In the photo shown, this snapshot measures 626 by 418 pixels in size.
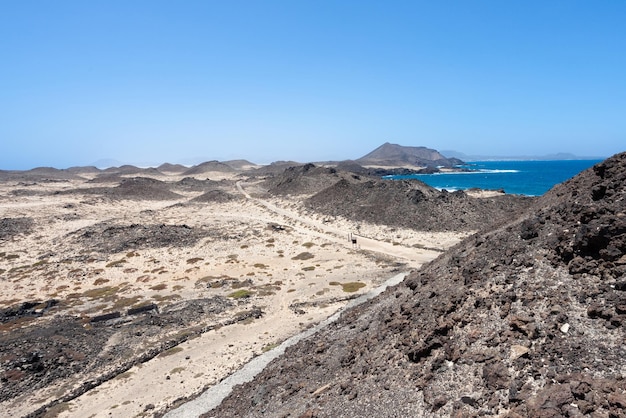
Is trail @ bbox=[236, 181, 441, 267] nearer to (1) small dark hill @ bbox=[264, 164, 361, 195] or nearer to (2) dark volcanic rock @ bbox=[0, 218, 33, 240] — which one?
(1) small dark hill @ bbox=[264, 164, 361, 195]

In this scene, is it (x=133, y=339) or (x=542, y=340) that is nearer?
(x=542, y=340)

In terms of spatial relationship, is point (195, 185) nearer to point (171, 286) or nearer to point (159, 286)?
point (159, 286)

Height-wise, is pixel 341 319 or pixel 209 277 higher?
pixel 341 319

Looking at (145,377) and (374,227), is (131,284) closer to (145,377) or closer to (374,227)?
(145,377)

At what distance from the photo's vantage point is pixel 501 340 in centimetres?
1187

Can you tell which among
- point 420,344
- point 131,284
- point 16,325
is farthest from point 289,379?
point 131,284

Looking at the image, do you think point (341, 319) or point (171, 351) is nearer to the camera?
point (341, 319)

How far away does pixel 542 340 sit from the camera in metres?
11.1

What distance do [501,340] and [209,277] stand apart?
3376 cm

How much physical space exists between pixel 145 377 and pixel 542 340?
20907mm

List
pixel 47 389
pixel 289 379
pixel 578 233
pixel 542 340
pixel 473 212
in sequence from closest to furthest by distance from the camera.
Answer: pixel 542 340, pixel 578 233, pixel 289 379, pixel 47 389, pixel 473 212

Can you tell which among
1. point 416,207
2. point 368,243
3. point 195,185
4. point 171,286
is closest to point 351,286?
point 368,243

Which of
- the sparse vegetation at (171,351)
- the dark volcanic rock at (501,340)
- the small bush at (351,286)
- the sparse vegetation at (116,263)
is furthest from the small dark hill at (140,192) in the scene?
the dark volcanic rock at (501,340)

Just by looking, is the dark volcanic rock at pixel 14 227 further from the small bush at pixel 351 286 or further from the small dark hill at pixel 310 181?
the small bush at pixel 351 286
